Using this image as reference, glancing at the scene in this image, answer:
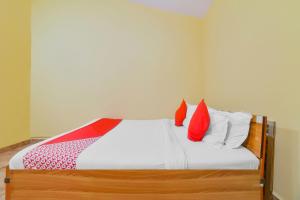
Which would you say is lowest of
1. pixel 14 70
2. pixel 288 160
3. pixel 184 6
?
pixel 288 160

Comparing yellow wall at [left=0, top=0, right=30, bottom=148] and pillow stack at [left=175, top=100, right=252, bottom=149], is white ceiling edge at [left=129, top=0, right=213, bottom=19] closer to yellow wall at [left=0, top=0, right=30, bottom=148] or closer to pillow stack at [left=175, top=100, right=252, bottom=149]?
yellow wall at [left=0, top=0, right=30, bottom=148]

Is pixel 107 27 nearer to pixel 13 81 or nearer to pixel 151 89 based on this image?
pixel 151 89

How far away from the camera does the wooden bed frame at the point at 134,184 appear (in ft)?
4.27

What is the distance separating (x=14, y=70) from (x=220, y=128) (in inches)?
129

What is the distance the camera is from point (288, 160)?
57.4 inches

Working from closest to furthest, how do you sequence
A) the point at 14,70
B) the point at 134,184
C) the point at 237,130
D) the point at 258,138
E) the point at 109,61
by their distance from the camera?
1. the point at 134,184
2. the point at 258,138
3. the point at 237,130
4. the point at 14,70
5. the point at 109,61

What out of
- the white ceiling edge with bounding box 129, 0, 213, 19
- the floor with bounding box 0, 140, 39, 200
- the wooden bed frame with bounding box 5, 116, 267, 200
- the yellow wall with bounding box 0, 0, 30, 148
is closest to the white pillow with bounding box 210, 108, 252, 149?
the wooden bed frame with bounding box 5, 116, 267, 200

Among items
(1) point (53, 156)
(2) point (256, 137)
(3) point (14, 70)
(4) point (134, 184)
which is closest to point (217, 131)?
(2) point (256, 137)

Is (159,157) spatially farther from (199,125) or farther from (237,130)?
(237,130)

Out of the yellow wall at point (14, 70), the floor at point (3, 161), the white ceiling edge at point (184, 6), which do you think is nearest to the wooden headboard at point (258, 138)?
the floor at point (3, 161)

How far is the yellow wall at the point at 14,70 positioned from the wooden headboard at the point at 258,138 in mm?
→ 3288

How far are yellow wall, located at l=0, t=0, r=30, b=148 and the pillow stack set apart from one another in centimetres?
290

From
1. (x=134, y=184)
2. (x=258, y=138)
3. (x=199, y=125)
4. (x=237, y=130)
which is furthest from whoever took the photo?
(x=199, y=125)

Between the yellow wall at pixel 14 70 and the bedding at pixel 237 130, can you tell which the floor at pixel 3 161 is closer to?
the yellow wall at pixel 14 70
